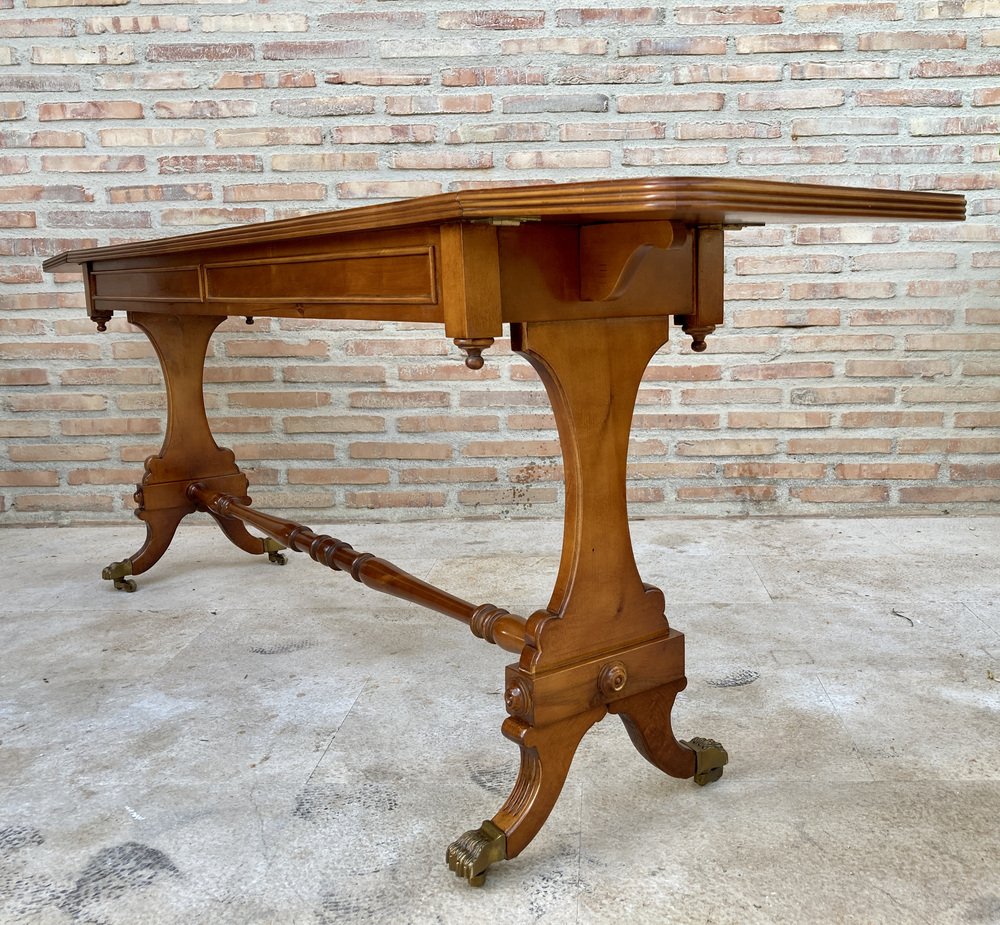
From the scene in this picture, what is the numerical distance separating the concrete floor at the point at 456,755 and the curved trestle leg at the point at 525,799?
0.13 ft

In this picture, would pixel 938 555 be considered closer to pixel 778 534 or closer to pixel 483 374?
pixel 778 534

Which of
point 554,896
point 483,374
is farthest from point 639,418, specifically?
point 554,896

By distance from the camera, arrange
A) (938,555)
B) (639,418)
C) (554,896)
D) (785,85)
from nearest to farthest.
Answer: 1. (554,896)
2. (938,555)
3. (785,85)
4. (639,418)

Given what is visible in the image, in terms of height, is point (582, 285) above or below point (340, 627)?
above

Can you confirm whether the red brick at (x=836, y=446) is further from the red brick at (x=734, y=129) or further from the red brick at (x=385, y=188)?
the red brick at (x=385, y=188)

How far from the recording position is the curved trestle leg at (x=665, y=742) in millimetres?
1565

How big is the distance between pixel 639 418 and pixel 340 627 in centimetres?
131

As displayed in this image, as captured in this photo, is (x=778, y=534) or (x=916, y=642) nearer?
(x=916, y=642)

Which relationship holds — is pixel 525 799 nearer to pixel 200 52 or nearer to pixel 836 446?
pixel 836 446

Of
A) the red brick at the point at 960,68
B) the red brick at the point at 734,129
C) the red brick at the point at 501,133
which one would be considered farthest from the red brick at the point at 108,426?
the red brick at the point at 960,68

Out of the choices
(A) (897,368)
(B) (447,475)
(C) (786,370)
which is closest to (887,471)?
(A) (897,368)

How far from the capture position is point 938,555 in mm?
2863

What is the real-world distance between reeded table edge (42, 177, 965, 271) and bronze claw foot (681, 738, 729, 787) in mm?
824

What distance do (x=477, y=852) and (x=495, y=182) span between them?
7.32ft
